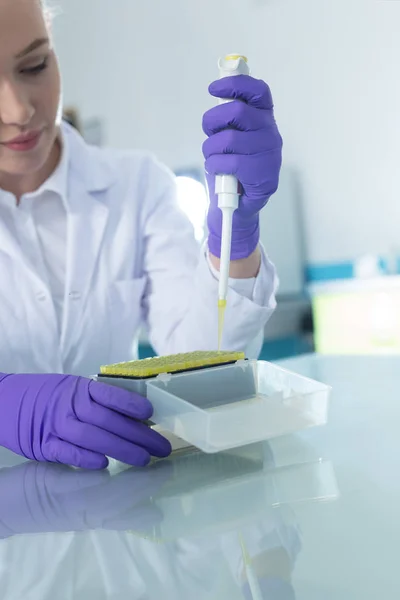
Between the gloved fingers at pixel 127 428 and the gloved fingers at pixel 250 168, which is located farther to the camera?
the gloved fingers at pixel 250 168

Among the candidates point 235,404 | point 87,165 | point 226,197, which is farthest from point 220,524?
Answer: point 87,165

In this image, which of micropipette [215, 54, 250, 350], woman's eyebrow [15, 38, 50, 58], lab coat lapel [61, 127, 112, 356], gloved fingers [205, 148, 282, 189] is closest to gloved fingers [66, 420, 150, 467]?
micropipette [215, 54, 250, 350]

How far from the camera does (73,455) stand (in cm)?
86

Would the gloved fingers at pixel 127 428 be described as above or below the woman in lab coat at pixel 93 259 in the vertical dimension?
below

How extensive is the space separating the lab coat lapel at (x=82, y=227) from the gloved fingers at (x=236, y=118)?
0.49m

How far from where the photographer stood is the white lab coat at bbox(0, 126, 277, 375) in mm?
1356

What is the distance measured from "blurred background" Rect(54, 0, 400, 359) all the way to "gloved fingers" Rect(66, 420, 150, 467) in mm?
1941

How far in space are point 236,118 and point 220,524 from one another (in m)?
0.67

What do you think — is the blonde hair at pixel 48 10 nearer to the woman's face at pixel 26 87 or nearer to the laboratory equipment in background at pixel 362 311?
the woman's face at pixel 26 87

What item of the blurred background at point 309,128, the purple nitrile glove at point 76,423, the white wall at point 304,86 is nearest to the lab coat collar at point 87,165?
the purple nitrile glove at point 76,423

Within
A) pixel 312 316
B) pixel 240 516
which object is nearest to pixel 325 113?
pixel 312 316

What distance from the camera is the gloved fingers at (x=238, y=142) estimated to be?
1.08 metres

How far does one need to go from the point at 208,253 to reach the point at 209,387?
1.57ft

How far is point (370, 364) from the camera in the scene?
144 cm
